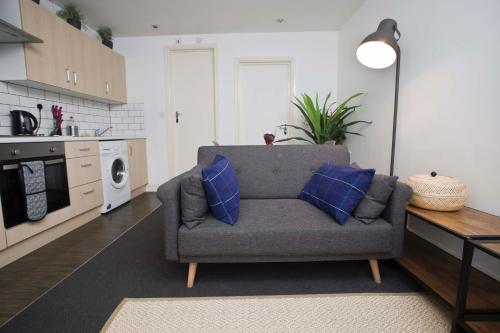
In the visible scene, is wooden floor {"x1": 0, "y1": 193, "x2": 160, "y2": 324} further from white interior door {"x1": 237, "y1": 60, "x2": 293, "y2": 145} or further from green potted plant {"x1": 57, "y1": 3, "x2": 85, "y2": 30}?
green potted plant {"x1": 57, "y1": 3, "x2": 85, "y2": 30}

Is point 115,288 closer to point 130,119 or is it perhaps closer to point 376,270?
point 376,270

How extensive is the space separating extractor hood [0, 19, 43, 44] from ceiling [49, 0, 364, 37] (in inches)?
41.5

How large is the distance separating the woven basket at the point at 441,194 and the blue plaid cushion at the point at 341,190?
0.91 ft

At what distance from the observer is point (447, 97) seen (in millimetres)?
1564

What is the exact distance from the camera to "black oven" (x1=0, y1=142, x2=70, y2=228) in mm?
1586

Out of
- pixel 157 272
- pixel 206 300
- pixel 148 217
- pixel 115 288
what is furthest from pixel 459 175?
pixel 148 217

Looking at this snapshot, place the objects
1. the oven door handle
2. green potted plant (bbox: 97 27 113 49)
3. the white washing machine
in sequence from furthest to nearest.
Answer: green potted plant (bbox: 97 27 113 49), the white washing machine, the oven door handle

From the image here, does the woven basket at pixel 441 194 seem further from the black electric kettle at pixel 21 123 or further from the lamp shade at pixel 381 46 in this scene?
the black electric kettle at pixel 21 123

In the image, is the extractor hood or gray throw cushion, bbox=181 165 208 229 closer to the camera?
gray throw cushion, bbox=181 165 208 229

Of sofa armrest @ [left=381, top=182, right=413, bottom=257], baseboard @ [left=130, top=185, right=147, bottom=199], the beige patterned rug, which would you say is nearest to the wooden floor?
the beige patterned rug

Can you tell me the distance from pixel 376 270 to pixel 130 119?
380 cm

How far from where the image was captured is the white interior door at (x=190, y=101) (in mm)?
3604

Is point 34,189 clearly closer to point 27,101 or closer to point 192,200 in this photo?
point 27,101

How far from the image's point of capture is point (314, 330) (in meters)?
1.03
